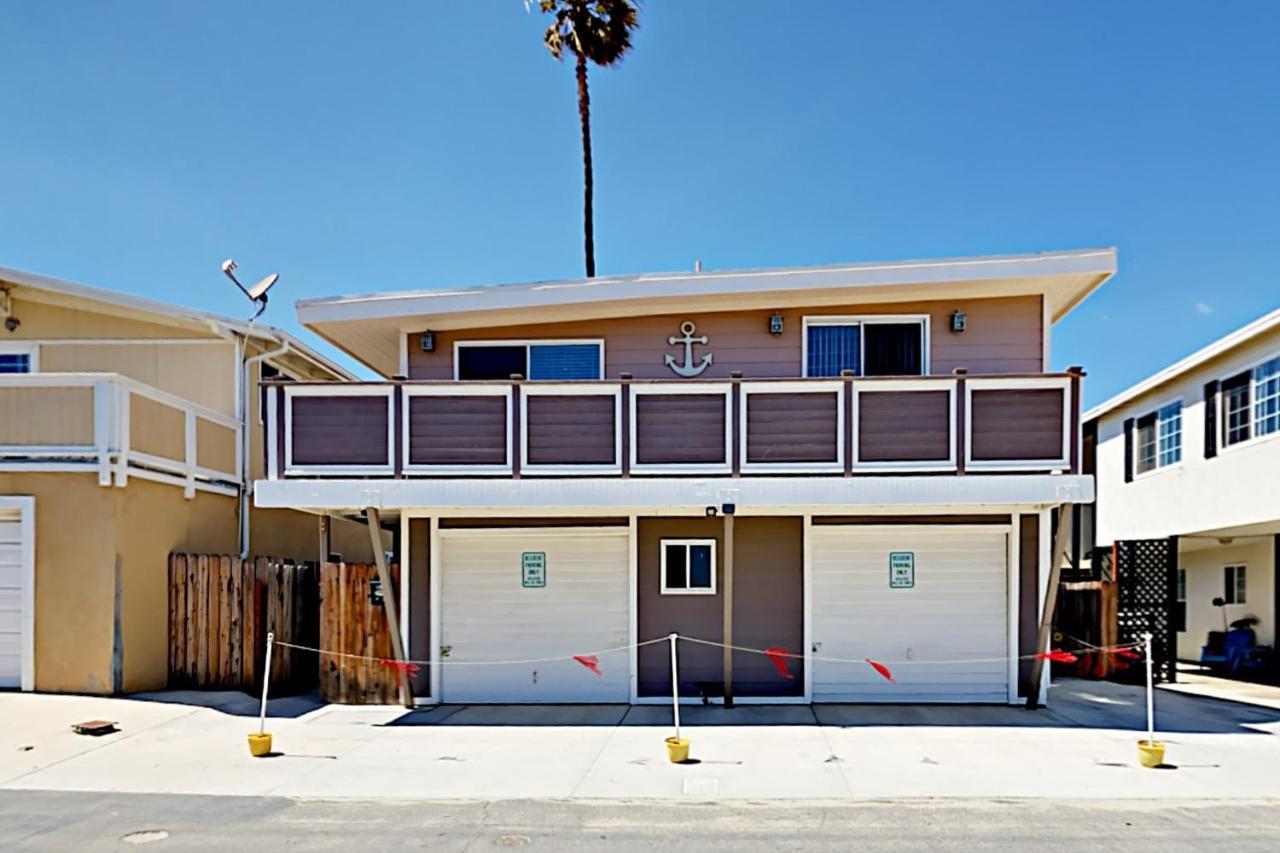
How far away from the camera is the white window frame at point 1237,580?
15920 millimetres

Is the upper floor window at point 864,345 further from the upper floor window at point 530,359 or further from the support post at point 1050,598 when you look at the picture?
the upper floor window at point 530,359

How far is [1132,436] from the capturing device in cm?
1798

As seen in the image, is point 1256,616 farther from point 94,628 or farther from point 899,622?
point 94,628

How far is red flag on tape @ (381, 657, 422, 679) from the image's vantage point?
1035 centimetres

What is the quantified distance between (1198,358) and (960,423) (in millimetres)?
7425

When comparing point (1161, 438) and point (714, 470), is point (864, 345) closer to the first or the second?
point (714, 470)

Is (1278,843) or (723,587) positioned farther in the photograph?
(723,587)

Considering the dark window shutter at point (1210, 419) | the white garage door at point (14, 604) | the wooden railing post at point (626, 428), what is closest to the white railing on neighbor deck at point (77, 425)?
the white garage door at point (14, 604)

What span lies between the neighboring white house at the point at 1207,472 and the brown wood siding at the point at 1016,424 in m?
5.19

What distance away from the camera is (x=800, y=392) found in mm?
9766

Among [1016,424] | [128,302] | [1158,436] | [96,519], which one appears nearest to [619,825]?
[1016,424]

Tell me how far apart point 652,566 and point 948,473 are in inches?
143

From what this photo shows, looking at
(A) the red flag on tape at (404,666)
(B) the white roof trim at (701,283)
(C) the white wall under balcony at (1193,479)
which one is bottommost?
(A) the red flag on tape at (404,666)

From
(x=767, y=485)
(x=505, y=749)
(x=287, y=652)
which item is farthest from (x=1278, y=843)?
(x=287, y=652)
